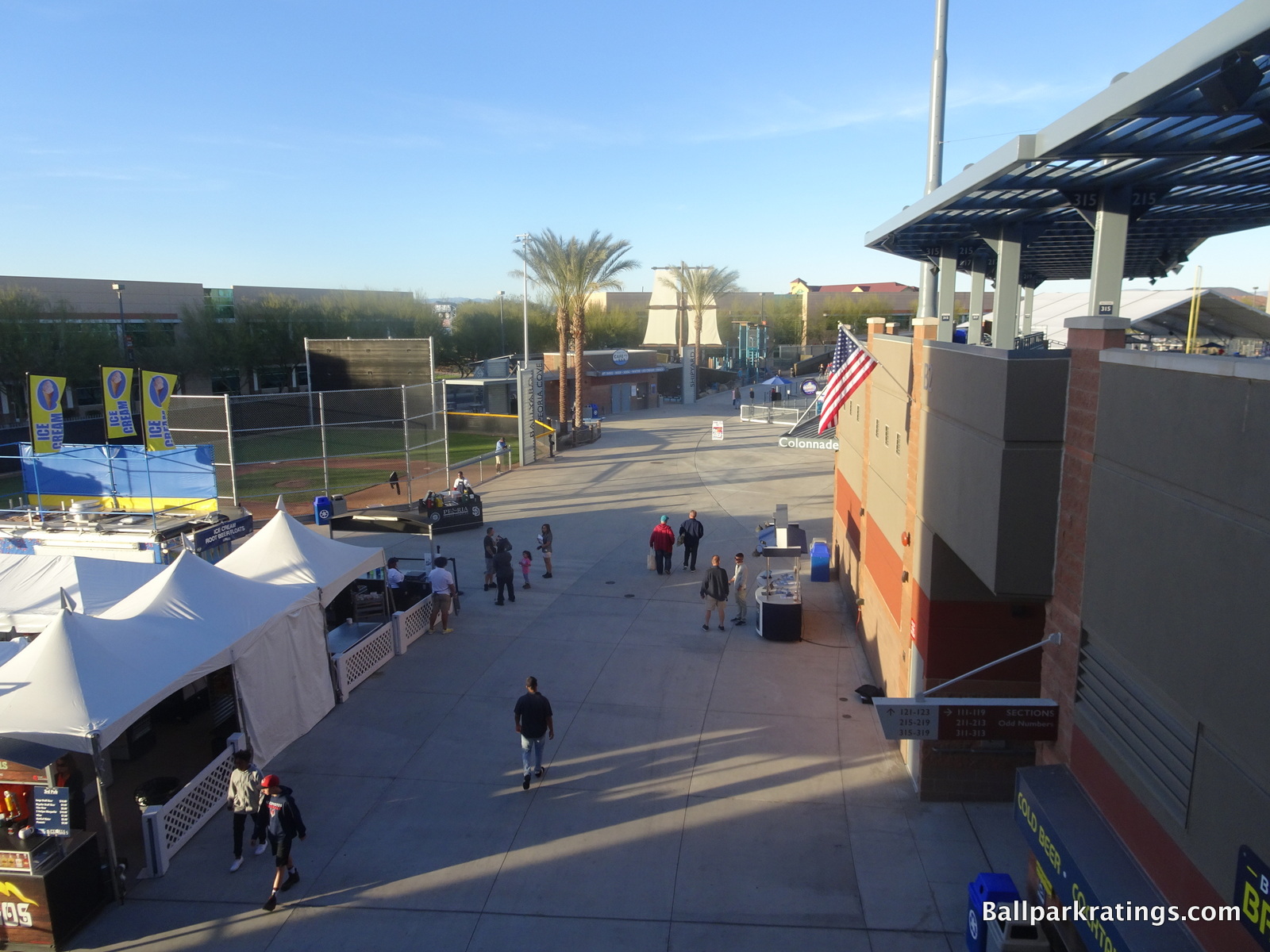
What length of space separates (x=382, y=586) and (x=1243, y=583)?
13.3m

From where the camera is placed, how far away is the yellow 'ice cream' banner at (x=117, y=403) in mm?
17344

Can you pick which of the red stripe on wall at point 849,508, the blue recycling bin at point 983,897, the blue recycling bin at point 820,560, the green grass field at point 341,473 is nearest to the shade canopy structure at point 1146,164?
the red stripe on wall at point 849,508

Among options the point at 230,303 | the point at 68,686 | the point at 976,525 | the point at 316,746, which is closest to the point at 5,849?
the point at 68,686

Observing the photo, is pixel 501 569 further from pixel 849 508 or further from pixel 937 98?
pixel 937 98

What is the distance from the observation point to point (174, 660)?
30.6 ft

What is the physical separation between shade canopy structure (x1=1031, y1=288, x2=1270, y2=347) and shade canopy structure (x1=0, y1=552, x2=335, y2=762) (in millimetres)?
10712

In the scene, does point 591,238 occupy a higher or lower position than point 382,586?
higher

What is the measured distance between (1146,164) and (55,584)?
47.4 ft

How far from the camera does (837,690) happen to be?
1292 cm

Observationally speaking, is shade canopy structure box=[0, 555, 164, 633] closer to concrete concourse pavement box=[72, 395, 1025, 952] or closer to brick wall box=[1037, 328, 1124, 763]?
concrete concourse pavement box=[72, 395, 1025, 952]

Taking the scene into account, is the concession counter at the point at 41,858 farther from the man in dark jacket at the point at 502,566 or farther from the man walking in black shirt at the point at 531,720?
the man in dark jacket at the point at 502,566

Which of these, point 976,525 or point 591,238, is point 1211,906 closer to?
point 976,525

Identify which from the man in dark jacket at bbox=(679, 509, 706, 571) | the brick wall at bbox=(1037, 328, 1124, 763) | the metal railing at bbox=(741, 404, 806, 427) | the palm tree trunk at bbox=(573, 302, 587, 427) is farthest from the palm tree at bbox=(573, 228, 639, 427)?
the brick wall at bbox=(1037, 328, 1124, 763)

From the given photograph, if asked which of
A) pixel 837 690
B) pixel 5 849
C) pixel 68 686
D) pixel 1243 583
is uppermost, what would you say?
pixel 1243 583
